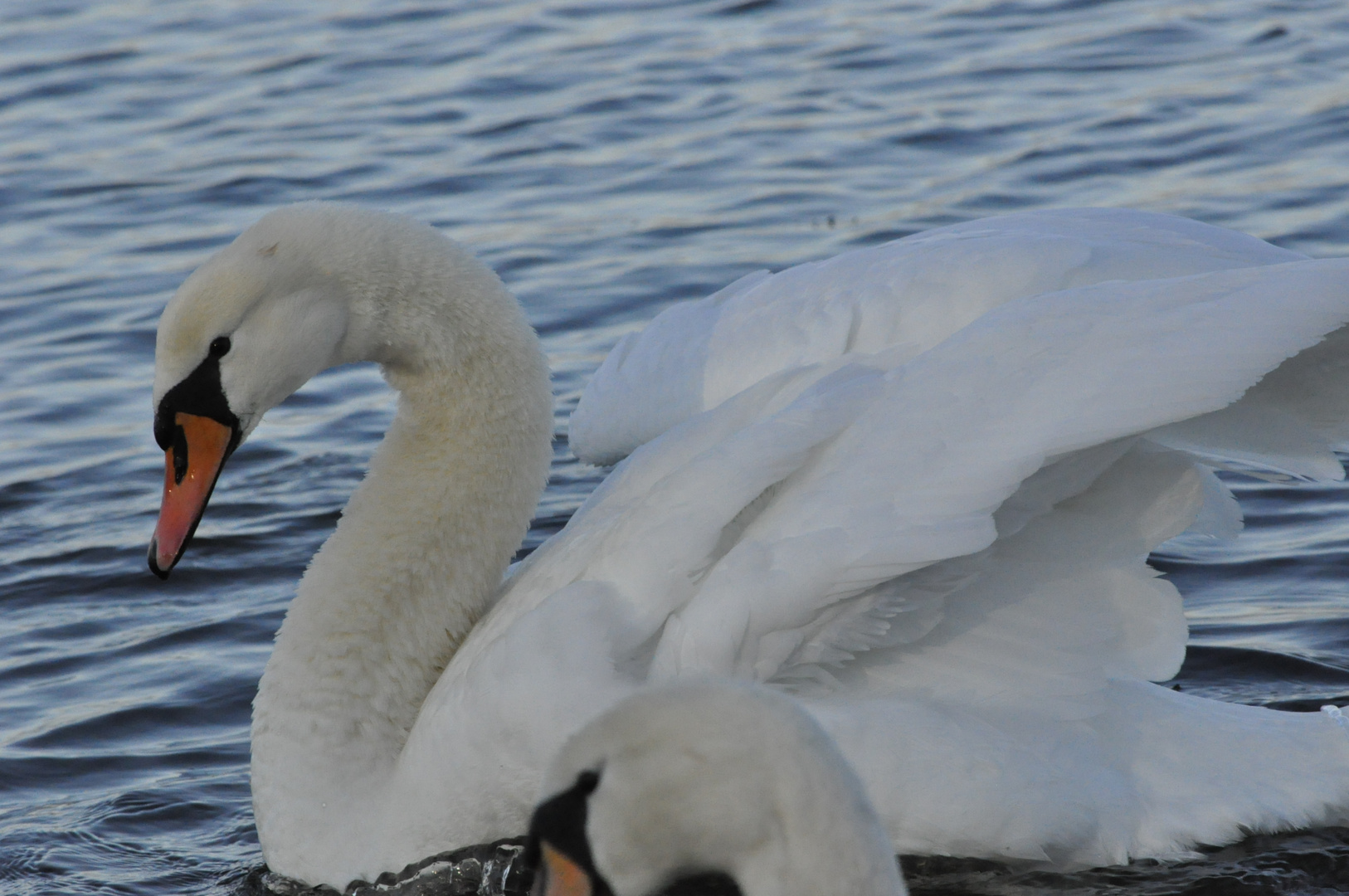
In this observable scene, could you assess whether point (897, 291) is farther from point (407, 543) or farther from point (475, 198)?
point (475, 198)

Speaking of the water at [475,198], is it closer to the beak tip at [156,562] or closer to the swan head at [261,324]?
the beak tip at [156,562]

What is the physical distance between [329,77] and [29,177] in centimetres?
204

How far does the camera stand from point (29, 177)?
11.2m

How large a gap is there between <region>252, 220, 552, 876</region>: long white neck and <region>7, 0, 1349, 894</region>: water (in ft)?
1.81

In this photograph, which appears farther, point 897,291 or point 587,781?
point 897,291

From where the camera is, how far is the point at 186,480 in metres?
4.55

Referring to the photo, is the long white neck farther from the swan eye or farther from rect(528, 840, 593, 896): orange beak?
the swan eye

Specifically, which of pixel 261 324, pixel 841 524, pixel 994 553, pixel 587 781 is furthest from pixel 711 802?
pixel 261 324

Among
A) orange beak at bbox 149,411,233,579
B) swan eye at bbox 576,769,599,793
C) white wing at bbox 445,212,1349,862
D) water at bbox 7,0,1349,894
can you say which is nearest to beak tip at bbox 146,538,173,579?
orange beak at bbox 149,411,233,579

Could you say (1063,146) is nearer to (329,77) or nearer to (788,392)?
(329,77)

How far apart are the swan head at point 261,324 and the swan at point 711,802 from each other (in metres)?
1.98

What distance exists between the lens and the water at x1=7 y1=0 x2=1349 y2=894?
5.71 m

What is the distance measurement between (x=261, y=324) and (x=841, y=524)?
1389 millimetres

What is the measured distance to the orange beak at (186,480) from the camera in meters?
4.51
